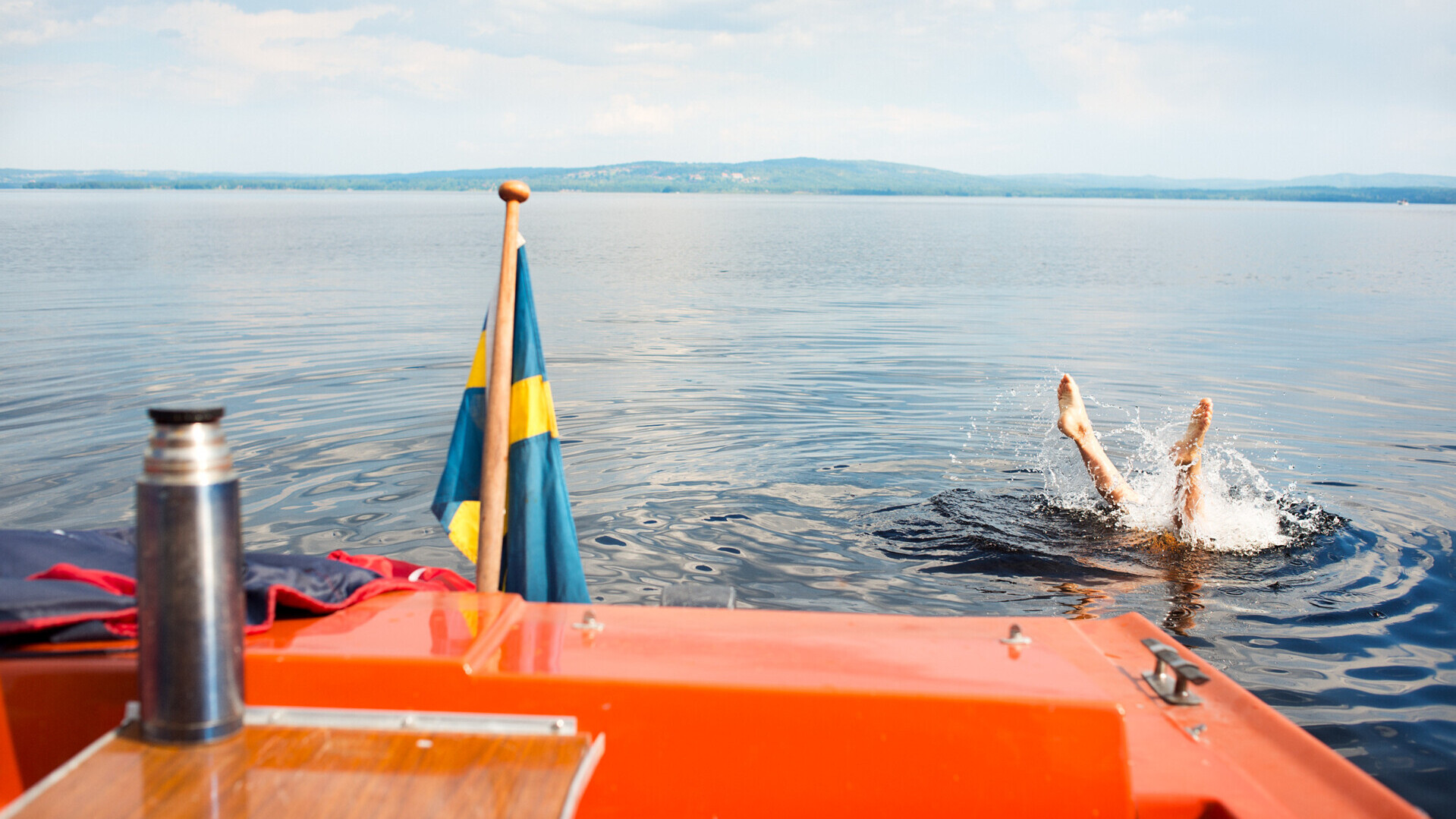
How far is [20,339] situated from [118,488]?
8.50 meters

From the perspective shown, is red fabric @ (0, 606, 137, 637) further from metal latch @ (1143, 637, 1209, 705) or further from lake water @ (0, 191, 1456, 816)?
lake water @ (0, 191, 1456, 816)

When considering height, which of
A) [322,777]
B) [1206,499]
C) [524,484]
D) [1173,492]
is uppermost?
[524,484]

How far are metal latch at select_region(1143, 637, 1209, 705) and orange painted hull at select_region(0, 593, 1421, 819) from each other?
266mm

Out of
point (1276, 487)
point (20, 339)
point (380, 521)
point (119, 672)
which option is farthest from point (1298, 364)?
point (20, 339)

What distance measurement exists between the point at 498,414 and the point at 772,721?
5.12 ft

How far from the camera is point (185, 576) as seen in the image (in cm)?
186

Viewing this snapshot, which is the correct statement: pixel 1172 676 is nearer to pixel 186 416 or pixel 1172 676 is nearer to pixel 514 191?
pixel 514 191

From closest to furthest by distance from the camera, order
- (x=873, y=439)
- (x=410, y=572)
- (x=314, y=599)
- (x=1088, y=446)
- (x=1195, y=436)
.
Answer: (x=314, y=599) → (x=410, y=572) → (x=1195, y=436) → (x=1088, y=446) → (x=873, y=439)

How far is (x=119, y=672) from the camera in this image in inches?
84.3

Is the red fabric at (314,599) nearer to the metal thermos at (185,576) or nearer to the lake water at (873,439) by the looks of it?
the metal thermos at (185,576)

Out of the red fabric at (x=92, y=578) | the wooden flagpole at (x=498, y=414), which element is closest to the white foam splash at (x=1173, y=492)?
the wooden flagpole at (x=498, y=414)

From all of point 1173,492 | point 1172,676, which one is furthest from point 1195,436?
point 1172,676

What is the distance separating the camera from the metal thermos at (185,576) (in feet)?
6.07

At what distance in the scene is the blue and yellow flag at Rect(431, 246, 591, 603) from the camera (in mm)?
3361
